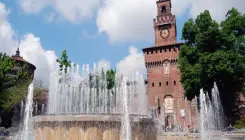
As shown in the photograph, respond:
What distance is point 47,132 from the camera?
7.51m

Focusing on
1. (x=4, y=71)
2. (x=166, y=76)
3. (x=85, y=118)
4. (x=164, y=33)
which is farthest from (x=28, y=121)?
(x=164, y=33)

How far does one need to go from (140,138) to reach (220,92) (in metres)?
20.1

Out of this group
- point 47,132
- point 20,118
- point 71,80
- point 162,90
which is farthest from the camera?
point 162,90

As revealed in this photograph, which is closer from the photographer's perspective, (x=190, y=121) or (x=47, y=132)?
(x=47, y=132)

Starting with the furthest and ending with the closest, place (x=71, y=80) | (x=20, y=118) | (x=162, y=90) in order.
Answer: (x=162, y=90)
(x=20, y=118)
(x=71, y=80)

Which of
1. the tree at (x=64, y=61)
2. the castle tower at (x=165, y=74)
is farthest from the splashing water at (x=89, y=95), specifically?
the castle tower at (x=165, y=74)

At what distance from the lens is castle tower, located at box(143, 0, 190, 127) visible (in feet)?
125

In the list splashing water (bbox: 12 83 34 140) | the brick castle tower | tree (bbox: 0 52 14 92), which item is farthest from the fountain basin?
the brick castle tower

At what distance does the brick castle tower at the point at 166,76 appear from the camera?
3778cm

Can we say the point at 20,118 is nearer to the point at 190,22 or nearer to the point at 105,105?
the point at 105,105

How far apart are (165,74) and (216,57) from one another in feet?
54.8

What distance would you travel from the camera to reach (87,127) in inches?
279

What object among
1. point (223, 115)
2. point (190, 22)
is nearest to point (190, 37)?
point (190, 22)

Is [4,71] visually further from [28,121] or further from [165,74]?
[165,74]
